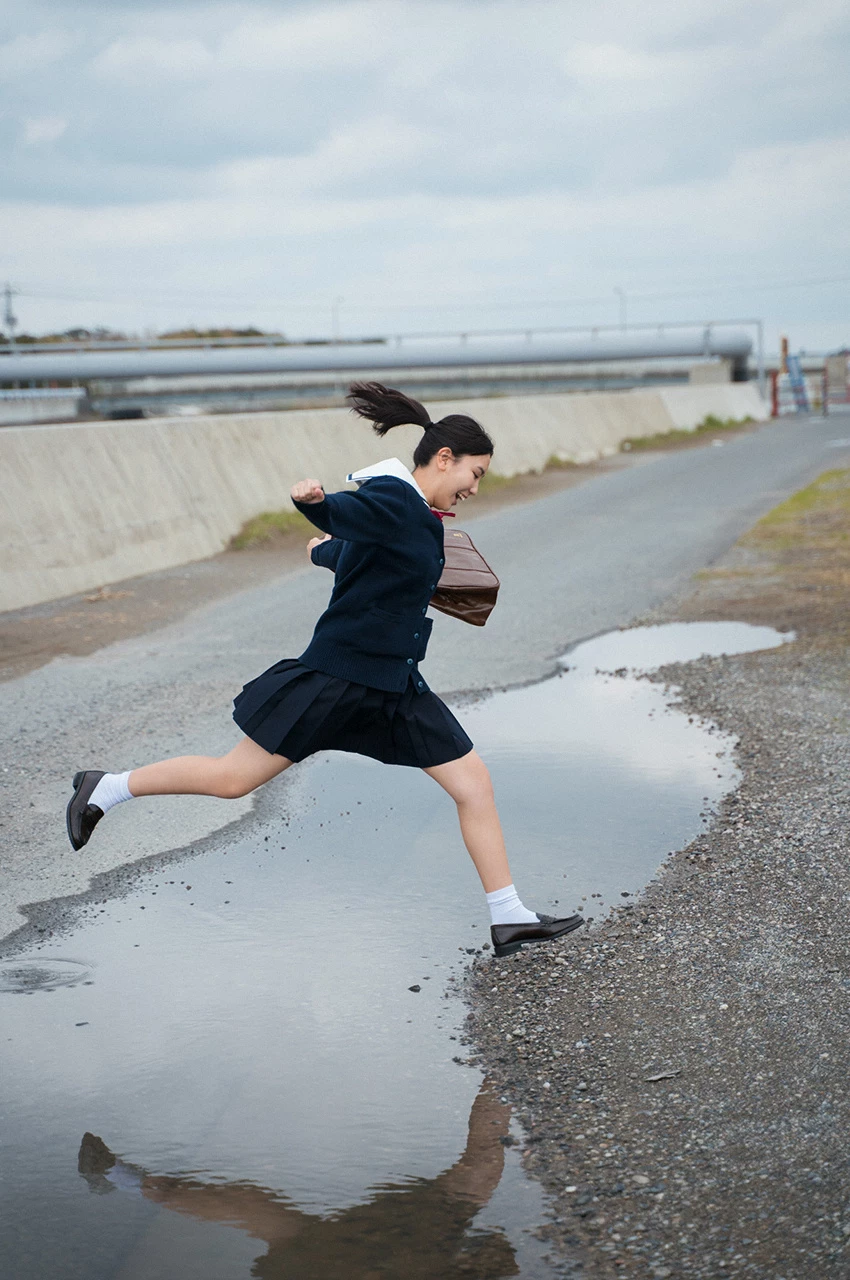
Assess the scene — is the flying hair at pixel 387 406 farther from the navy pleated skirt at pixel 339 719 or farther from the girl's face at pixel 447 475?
the navy pleated skirt at pixel 339 719

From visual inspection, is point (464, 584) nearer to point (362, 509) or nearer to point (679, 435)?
point (362, 509)

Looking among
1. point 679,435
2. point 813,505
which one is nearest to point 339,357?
point 679,435

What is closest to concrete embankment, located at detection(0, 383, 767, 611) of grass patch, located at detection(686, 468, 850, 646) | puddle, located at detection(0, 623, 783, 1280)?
grass patch, located at detection(686, 468, 850, 646)

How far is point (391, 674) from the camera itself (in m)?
3.69

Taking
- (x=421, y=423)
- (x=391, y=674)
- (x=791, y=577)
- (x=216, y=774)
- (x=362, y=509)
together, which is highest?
(x=421, y=423)

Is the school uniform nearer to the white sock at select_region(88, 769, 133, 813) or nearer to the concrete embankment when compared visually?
the white sock at select_region(88, 769, 133, 813)

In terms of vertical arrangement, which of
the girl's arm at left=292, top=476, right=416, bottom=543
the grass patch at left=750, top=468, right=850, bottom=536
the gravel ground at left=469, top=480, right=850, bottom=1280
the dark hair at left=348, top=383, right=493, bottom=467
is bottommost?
the gravel ground at left=469, top=480, right=850, bottom=1280

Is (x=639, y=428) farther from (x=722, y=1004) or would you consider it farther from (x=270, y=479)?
(x=722, y=1004)

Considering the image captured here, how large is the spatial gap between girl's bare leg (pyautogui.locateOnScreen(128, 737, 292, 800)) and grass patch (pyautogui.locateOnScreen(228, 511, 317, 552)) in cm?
977

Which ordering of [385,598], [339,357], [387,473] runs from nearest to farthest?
[387,473] → [385,598] → [339,357]

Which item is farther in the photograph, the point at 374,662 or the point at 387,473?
the point at 374,662

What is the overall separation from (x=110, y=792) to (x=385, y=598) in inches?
46.8

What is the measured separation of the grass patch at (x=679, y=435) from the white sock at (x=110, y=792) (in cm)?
2517

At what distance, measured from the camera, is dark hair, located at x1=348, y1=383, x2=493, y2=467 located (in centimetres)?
372
